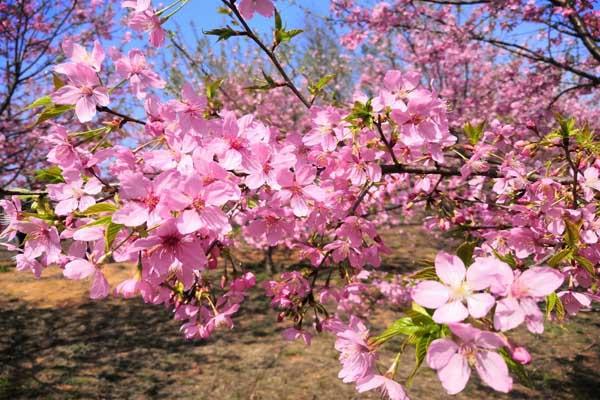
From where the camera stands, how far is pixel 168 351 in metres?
6.94

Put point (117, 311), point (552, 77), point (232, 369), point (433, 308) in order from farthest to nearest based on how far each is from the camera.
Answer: point (117, 311) → point (552, 77) → point (232, 369) → point (433, 308)

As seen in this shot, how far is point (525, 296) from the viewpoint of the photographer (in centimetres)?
101

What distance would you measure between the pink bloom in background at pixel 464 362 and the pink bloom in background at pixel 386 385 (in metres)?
0.29

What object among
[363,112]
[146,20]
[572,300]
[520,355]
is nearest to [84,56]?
[146,20]

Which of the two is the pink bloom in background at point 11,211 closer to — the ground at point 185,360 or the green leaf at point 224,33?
the green leaf at point 224,33

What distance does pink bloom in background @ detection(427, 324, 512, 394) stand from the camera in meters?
0.95

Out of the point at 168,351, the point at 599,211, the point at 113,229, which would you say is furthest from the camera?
the point at 168,351

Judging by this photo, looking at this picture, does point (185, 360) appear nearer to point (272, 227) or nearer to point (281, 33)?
point (272, 227)

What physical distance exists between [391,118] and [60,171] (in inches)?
55.7

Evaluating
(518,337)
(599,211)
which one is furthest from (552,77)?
(599,211)

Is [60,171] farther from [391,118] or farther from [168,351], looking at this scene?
[168,351]

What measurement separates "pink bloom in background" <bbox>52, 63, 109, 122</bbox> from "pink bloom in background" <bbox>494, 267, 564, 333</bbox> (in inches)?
58.4

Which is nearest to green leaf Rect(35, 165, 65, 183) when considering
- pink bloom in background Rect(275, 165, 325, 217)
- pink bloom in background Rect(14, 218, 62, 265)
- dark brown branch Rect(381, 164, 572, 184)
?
pink bloom in background Rect(14, 218, 62, 265)

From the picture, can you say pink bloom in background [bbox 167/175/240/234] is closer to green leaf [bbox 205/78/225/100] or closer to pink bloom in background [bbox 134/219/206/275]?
pink bloom in background [bbox 134/219/206/275]
